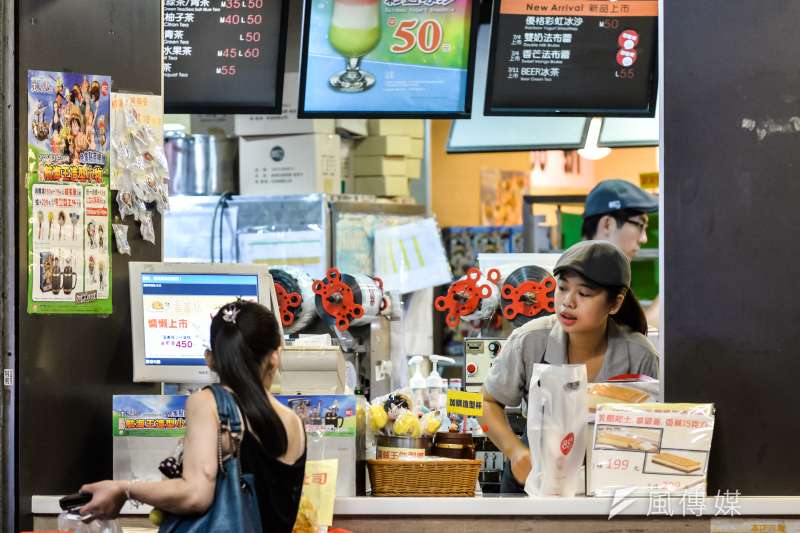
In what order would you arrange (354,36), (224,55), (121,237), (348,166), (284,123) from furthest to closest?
(348,166)
(284,123)
(354,36)
(224,55)
(121,237)

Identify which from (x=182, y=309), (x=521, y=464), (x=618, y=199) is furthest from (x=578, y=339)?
(x=618, y=199)

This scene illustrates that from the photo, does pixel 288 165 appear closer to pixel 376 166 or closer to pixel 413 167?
pixel 376 166

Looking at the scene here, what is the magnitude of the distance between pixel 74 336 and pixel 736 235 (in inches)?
80.2

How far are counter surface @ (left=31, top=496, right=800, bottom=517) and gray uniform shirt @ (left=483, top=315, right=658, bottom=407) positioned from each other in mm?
577

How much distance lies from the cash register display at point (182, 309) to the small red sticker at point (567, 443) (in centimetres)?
103

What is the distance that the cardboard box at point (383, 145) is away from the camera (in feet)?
25.8

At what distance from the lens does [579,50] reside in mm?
5762

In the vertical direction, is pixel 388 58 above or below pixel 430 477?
above

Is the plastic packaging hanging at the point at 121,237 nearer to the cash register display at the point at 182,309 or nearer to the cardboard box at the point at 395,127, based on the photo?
the cash register display at the point at 182,309

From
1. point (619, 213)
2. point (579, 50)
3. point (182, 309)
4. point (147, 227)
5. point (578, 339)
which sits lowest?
point (578, 339)

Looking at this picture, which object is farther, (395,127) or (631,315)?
(395,127)

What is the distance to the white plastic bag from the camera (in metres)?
3.40

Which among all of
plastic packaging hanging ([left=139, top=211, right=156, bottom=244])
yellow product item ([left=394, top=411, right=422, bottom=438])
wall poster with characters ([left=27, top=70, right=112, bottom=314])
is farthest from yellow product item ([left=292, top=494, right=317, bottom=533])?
plastic packaging hanging ([left=139, top=211, right=156, bottom=244])

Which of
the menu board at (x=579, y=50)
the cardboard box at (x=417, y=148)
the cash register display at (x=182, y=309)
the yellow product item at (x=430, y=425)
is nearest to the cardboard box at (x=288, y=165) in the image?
the cardboard box at (x=417, y=148)
